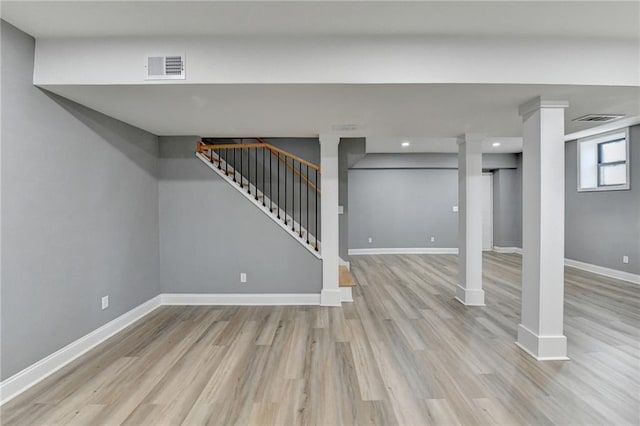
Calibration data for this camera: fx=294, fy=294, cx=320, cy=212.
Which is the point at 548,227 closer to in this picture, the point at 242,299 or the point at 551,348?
the point at 551,348

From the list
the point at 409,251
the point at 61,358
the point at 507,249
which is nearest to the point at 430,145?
the point at 409,251

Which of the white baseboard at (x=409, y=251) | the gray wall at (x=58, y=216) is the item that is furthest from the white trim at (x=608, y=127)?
the gray wall at (x=58, y=216)

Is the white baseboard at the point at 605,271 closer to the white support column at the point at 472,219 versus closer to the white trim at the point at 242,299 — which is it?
the white support column at the point at 472,219

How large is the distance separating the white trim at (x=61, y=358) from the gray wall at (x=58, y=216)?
0.05 meters

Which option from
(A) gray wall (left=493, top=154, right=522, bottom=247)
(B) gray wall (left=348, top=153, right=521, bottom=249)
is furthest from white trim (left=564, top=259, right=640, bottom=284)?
(B) gray wall (left=348, top=153, right=521, bottom=249)

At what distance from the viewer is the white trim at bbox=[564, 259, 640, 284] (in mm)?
5066

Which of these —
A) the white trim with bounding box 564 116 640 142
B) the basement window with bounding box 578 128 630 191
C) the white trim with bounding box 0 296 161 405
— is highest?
the white trim with bounding box 564 116 640 142

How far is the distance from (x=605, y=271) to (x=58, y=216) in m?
8.27

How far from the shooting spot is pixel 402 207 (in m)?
8.30

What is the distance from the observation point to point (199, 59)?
2240 millimetres

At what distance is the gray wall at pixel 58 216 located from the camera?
2115 millimetres

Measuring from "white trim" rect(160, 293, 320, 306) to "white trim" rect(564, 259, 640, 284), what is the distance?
18.0 feet

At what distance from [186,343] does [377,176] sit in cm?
649

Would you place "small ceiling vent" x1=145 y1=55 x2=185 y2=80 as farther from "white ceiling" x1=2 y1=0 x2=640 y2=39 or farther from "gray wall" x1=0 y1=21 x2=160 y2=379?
"gray wall" x1=0 y1=21 x2=160 y2=379
